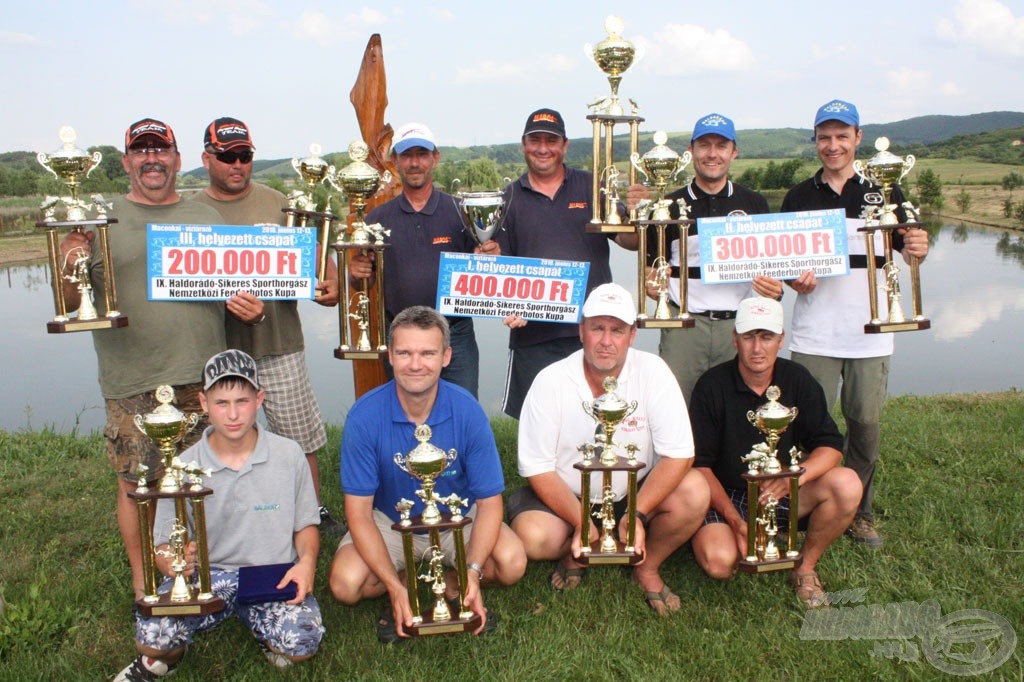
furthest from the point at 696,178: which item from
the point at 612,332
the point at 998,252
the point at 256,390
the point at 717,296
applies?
the point at 998,252

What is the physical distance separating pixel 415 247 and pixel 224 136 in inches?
48.0

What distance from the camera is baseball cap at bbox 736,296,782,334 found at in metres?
3.89

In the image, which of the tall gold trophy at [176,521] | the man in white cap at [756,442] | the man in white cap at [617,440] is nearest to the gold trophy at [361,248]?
the man in white cap at [617,440]

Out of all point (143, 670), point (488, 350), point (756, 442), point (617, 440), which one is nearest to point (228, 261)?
point (143, 670)

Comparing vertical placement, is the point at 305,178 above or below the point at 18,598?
above

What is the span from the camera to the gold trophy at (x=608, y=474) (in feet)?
11.6

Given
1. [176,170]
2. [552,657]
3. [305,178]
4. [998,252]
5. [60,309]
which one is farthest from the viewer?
[998,252]

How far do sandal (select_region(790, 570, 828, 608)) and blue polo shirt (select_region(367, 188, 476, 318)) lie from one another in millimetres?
2533

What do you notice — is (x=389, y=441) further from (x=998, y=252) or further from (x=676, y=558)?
(x=998, y=252)

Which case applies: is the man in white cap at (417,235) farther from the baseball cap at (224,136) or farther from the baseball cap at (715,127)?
the baseball cap at (715,127)

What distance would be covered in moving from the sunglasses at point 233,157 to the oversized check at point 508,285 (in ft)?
3.97

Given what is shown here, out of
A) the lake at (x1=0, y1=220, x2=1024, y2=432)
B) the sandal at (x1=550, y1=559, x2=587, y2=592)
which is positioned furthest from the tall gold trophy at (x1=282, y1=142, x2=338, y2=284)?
the lake at (x1=0, y1=220, x2=1024, y2=432)

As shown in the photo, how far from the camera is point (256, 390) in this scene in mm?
3564

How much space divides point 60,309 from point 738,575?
143 inches
